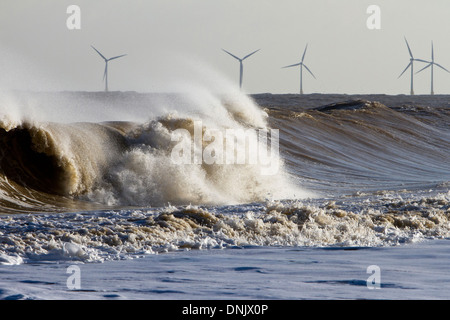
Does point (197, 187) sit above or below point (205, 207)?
above

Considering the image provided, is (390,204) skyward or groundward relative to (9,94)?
groundward

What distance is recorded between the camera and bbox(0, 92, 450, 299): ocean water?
24.3ft

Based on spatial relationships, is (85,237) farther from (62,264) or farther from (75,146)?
(75,146)

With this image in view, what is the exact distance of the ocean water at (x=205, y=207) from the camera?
740cm

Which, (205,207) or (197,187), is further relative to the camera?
(197,187)

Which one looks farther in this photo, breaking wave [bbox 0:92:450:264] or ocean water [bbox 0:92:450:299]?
breaking wave [bbox 0:92:450:264]

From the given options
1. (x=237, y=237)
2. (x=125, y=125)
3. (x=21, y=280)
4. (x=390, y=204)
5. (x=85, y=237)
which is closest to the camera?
(x=21, y=280)

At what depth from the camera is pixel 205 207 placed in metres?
14.2

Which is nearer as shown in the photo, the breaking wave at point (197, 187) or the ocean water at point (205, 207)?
the ocean water at point (205, 207)
